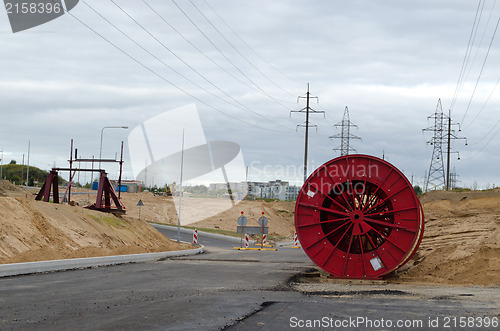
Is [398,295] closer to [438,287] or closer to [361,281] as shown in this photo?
[438,287]

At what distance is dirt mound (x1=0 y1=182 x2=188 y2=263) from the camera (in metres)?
23.2

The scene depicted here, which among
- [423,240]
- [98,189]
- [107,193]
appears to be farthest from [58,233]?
[423,240]

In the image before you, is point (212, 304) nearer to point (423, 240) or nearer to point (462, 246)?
point (462, 246)

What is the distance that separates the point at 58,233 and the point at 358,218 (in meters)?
15.5

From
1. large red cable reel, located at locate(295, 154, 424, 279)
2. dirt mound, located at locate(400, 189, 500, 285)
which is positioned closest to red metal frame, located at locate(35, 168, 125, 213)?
large red cable reel, located at locate(295, 154, 424, 279)

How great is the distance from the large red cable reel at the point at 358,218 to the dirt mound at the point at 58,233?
10710 millimetres

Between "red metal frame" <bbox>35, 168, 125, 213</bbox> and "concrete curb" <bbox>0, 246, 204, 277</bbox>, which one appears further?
"red metal frame" <bbox>35, 168, 125, 213</bbox>

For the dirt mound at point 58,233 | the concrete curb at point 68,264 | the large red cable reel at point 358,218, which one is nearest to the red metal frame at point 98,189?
the dirt mound at point 58,233

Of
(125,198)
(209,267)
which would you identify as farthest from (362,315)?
(125,198)

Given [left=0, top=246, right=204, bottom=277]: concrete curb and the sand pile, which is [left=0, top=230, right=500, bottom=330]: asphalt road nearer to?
[left=0, top=246, right=204, bottom=277]: concrete curb

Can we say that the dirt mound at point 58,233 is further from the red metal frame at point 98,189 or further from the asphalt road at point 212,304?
the asphalt road at point 212,304

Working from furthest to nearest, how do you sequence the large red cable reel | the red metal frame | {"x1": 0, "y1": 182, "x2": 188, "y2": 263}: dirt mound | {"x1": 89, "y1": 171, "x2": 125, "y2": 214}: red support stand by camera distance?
{"x1": 89, "y1": 171, "x2": 125, "y2": 214}: red support stand < the red metal frame < {"x1": 0, "y1": 182, "x2": 188, "y2": 263}: dirt mound < the large red cable reel

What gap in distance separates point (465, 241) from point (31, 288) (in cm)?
1487

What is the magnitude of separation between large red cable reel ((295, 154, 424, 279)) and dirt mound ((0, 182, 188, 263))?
422 inches
